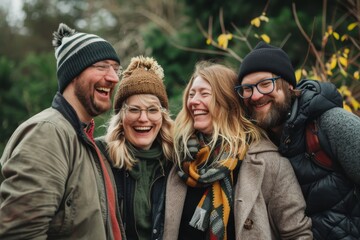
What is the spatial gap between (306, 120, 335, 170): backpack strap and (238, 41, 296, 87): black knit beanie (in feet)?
1.65

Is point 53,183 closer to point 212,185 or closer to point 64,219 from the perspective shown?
point 64,219

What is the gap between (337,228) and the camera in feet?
9.50

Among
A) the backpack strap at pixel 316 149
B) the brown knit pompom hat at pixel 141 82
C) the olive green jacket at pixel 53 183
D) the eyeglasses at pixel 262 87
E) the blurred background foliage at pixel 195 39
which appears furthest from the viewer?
the blurred background foliage at pixel 195 39

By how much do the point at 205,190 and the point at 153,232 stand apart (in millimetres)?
518

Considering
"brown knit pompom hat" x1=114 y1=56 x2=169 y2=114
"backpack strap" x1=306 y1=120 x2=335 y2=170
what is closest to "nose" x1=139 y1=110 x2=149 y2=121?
"brown knit pompom hat" x1=114 y1=56 x2=169 y2=114

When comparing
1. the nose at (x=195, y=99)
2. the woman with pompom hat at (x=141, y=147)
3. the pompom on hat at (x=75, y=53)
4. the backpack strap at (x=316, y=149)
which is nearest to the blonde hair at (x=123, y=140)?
the woman with pompom hat at (x=141, y=147)

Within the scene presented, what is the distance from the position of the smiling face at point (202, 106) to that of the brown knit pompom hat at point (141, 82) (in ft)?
0.91

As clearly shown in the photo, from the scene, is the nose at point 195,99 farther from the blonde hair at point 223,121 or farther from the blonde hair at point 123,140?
the blonde hair at point 123,140

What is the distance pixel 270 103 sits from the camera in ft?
10.8

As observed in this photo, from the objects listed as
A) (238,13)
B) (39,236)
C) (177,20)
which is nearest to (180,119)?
(39,236)

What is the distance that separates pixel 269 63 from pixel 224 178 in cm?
96

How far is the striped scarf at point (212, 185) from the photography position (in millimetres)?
3184

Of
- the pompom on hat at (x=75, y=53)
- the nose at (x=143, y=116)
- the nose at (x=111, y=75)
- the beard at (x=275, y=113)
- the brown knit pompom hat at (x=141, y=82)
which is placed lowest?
the beard at (x=275, y=113)

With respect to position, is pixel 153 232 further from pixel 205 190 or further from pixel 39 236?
pixel 39 236
